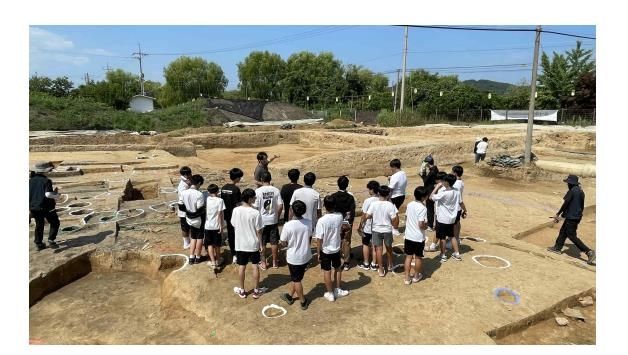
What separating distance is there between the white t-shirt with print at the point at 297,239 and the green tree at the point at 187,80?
5782cm

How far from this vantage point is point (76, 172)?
12.6 meters

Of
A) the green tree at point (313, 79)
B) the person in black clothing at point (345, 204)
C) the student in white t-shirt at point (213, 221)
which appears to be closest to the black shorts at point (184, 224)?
the student in white t-shirt at point (213, 221)

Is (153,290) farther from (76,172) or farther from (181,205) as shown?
(76,172)

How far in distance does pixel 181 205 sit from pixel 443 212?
4.09 meters

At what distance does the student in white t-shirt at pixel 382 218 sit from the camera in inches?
205

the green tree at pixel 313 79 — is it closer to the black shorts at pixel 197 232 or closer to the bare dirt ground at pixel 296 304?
the bare dirt ground at pixel 296 304

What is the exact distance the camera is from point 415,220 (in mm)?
5152

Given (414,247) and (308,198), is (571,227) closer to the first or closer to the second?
(414,247)

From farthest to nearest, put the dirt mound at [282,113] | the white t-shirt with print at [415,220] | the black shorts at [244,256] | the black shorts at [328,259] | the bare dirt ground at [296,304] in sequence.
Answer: the dirt mound at [282,113]
the white t-shirt with print at [415,220]
the black shorts at [244,256]
the black shorts at [328,259]
the bare dirt ground at [296,304]

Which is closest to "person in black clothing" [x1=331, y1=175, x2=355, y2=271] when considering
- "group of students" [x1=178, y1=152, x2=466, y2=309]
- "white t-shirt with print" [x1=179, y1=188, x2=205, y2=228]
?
"group of students" [x1=178, y1=152, x2=466, y2=309]

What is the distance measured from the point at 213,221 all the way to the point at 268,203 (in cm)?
85

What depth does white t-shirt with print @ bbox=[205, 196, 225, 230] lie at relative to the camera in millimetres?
5441

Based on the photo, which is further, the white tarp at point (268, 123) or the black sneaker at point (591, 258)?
the white tarp at point (268, 123)

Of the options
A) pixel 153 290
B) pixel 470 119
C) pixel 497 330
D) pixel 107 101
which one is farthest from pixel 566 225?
pixel 107 101
